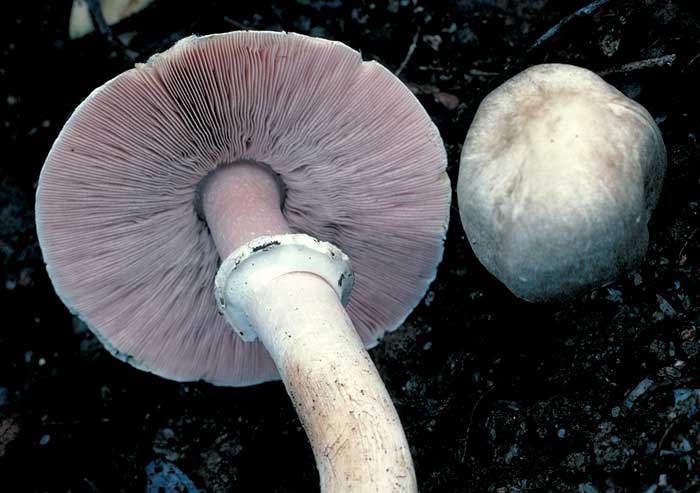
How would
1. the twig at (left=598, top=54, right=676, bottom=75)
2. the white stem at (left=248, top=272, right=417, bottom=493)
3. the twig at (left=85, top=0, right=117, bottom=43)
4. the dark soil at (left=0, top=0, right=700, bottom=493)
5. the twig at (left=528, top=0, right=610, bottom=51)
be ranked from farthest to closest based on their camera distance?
the twig at (left=85, top=0, right=117, bottom=43), the twig at (left=528, top=0, right=610, bottom=51), the twig at (left=598, top=54, right=676, bottom=75), the dark soil at (left=0, top=0, right=700, bottom=493), the white stem at (left=248, top=272, right=417, bottom=493)

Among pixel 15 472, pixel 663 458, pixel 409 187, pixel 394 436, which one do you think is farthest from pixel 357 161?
pixel 15 472

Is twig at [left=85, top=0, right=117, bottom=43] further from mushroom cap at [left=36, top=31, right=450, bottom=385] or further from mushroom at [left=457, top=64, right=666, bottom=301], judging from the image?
mushroom at [left=457, top=64, right=666, bottom=301]

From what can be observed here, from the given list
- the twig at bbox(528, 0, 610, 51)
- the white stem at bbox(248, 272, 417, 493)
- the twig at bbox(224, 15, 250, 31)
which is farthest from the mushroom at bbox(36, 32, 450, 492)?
the twig at bbox(224, 15, 250, 31)

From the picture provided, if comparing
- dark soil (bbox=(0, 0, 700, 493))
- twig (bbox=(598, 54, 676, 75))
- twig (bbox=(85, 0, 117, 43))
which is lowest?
dark soil (bbox=(0, 0, 700, 493))

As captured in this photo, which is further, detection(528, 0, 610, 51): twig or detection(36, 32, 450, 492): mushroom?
detection(528, 0, 610, 51): twig

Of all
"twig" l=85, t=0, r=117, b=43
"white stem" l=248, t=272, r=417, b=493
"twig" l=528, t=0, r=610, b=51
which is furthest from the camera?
"twig" l=85, t=0, r=117, b=43

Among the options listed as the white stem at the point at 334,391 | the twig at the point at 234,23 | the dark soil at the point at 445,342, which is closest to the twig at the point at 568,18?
the dark soil at the point at 445,342

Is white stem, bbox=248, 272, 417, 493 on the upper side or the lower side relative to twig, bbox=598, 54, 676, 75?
lower
